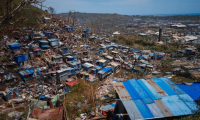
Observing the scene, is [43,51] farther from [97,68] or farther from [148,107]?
[148,107]

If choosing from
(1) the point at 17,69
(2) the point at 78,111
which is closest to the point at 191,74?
(2) the point at 78,111

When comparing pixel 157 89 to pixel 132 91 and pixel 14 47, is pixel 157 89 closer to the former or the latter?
pixel 132 91

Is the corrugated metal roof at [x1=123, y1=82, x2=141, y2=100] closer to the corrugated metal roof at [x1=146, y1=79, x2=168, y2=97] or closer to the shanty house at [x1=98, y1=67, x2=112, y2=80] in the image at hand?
the corrugated metal roof at [x1=146, y1=79, x2=168, y2=97]

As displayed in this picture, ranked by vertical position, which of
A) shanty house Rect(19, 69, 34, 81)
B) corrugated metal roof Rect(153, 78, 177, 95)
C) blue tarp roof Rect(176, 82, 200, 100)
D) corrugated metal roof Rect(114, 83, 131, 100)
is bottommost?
shanty house Rect(19, 69, 34, 81)

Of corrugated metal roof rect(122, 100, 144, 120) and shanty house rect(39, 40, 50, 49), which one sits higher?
shanty house rect(39, 40, 50, 49)

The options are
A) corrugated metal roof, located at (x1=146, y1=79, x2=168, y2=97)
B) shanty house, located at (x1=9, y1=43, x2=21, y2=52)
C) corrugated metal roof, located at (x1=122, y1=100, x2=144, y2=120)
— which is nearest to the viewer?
corrugated metal roof, located at (x1=122, y1=100, x2=144, y2=120)

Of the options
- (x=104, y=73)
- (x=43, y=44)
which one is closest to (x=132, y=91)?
(x=104, y=73)

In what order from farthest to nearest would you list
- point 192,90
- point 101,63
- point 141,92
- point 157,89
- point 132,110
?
point 101,63, point 192,90, point 157,89, point 141,92, point 132,110

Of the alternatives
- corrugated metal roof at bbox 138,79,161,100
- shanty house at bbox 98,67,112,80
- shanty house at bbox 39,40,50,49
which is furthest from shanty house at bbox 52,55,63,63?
corrugated metal roof at bbox 138,79,161,100

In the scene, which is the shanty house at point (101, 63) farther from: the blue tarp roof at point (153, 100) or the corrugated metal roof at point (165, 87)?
the blue tarp roof at point (153, 100)

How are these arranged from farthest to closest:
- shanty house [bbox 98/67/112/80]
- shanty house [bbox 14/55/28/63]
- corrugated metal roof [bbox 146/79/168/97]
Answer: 1. shanty house [bbox 98/67/112/80]
2. shanty house [bbox 14/55/28/63]
3. corrugated metal roof [bbox 146/79/168/97]
